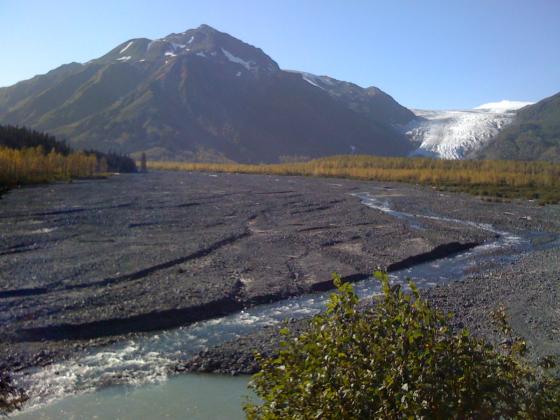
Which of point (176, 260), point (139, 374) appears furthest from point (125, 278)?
point (139, 374)

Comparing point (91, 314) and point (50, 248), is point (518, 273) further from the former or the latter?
point (50, 248)

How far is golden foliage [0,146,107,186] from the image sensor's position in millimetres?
59438

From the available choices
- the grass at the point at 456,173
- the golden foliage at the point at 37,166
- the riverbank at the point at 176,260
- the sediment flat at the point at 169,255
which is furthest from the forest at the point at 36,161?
the grass at the point at 456,173

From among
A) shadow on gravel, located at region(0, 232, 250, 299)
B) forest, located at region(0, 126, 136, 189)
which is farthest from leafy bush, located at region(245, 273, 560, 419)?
forest, located at region(0, 126, 136, 189)

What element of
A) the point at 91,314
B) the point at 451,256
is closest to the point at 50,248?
the point at 91,314

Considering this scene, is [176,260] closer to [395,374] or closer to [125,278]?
[125,278]

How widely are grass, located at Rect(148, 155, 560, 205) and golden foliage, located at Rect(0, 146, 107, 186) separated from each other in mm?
46689

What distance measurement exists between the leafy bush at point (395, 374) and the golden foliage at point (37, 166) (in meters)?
57.0

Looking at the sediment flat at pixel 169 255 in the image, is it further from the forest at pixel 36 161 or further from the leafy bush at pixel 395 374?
the forest at pixel 36 161

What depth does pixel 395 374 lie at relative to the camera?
12.3 ft

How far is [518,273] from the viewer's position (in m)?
20.9

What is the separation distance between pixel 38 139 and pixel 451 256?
256ft

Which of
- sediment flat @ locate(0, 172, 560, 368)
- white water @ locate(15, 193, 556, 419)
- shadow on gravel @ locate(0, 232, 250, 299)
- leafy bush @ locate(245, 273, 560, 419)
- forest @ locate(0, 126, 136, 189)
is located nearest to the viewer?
leafy bush @ locate(245, 273, 560, 419)

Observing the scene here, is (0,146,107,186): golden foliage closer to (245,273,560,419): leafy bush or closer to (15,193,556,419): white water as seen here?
(15,193,556,419): white water
